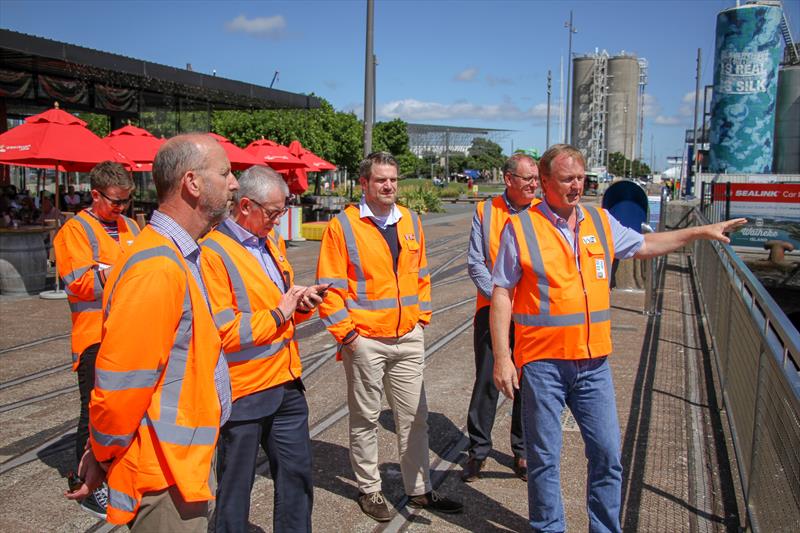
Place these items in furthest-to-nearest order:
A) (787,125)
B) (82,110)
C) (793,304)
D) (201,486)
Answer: (787,125), (82,110), (793,304), (201,486)

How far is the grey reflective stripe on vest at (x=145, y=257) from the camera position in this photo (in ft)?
7.13

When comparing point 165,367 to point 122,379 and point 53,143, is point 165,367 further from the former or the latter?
point 53,143

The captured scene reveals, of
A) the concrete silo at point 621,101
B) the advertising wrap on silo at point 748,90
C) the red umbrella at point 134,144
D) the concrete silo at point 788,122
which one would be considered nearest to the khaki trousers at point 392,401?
the red umbrella at point 134,144

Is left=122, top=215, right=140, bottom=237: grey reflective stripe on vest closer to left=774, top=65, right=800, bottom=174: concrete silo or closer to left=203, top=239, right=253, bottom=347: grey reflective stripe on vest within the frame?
left=203, top=239, right=253, bottom=347: grey reflective stripe on vest

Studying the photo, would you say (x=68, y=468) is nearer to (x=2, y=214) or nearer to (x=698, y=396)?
(x=698, y=396)

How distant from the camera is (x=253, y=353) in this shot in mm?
3191

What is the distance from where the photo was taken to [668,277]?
14789mm

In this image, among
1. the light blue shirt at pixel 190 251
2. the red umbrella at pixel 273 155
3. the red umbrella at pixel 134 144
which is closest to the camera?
the light blue shirt at pixel 190 251

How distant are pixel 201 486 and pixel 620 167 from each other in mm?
145911

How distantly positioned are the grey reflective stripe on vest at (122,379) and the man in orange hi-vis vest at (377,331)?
6.63 ft

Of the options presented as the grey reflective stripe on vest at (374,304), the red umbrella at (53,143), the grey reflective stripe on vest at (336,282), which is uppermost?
the red umbrella at (53,143)

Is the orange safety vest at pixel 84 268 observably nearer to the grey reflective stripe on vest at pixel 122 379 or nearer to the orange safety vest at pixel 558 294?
the grey reflective stripe on vest at pixel 122 379

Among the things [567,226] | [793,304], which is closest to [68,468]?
[567,226]

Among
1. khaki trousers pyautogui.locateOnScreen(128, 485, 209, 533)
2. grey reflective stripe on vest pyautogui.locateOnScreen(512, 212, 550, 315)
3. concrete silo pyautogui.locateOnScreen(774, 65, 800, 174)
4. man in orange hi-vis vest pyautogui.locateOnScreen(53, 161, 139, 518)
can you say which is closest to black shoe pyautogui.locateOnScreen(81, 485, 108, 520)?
man in orange hi-vis vest pyautogui.locateOnScreen(53, 161, 139, 518)
